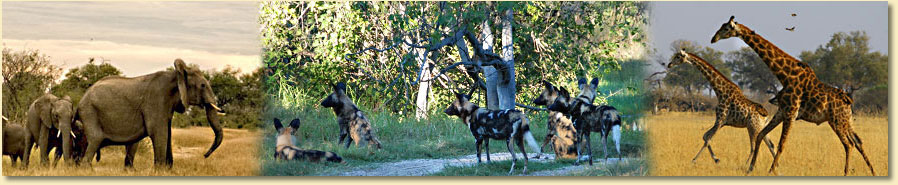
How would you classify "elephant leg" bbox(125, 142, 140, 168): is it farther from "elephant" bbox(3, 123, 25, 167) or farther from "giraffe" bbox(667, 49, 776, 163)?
"giraffe" bbox(667, 49, 776, 163)

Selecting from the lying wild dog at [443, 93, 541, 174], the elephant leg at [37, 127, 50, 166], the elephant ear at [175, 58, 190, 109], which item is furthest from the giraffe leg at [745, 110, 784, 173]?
the elephant leg at [37, 127, 50, 166]

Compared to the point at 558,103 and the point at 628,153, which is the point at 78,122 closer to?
the point at 558,103

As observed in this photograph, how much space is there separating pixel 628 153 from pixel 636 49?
3.43 metres

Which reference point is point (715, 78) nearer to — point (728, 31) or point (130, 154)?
point (728, 31)

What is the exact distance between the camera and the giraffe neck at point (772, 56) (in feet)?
26.0

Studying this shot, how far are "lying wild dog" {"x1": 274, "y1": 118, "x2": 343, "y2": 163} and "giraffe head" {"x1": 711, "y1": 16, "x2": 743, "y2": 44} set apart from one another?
3914 mm

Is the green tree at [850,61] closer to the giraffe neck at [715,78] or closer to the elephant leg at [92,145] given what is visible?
the giraffe neck at [715,78]

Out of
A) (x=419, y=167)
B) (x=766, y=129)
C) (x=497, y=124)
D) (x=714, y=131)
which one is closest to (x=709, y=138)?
(x=714, y=131)

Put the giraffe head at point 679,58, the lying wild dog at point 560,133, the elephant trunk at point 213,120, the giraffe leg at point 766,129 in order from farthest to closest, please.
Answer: the lying wild dog at point 560,133 → the giraffe head at point 679,58 → the giraffe leg at point 766,129 → the elephant trunk at point 213,120

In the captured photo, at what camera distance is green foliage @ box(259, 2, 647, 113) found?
461 inches

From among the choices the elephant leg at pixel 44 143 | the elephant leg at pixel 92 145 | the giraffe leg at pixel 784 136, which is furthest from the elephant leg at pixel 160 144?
the giraffe leg at pixel 784 136

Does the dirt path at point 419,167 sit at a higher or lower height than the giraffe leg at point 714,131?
lower

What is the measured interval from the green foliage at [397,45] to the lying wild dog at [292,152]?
87.3 inches

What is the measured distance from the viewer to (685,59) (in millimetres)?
8562
